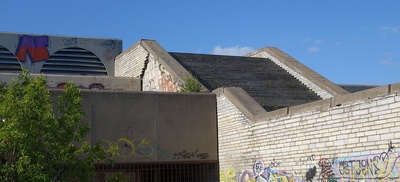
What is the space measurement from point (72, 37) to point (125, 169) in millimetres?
9930

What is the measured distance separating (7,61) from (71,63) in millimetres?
2758

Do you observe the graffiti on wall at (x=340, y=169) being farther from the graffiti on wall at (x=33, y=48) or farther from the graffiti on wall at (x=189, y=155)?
the graffiti on wall at (x=33, y=48)

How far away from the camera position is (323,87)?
19.7 m

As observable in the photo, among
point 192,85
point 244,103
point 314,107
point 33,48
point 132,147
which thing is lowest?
point 132,147

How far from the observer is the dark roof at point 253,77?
18672 mm

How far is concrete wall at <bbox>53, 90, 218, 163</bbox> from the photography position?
1620 cm

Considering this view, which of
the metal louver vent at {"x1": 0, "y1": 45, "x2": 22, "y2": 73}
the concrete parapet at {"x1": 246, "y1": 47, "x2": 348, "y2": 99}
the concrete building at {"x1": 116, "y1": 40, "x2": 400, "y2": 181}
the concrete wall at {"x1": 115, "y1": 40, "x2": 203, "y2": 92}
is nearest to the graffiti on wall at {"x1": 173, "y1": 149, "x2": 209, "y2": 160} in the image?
the concrete building at {"x1": 116, "y1": 40, "x2": 400, "y2": 181}

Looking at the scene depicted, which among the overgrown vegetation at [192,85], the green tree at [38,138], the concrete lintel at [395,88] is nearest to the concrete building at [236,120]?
the concrete lintel at [395,88]

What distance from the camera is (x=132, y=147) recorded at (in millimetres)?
→ 16375

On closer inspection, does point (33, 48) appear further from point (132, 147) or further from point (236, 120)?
point (236, 120)

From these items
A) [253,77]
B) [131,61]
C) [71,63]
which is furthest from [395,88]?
[71,63]

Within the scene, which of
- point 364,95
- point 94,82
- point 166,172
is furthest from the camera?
point 94,82

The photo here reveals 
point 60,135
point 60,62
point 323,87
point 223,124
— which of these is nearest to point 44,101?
point 60,135

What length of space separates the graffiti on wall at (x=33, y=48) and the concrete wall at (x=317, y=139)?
35.9 ft
